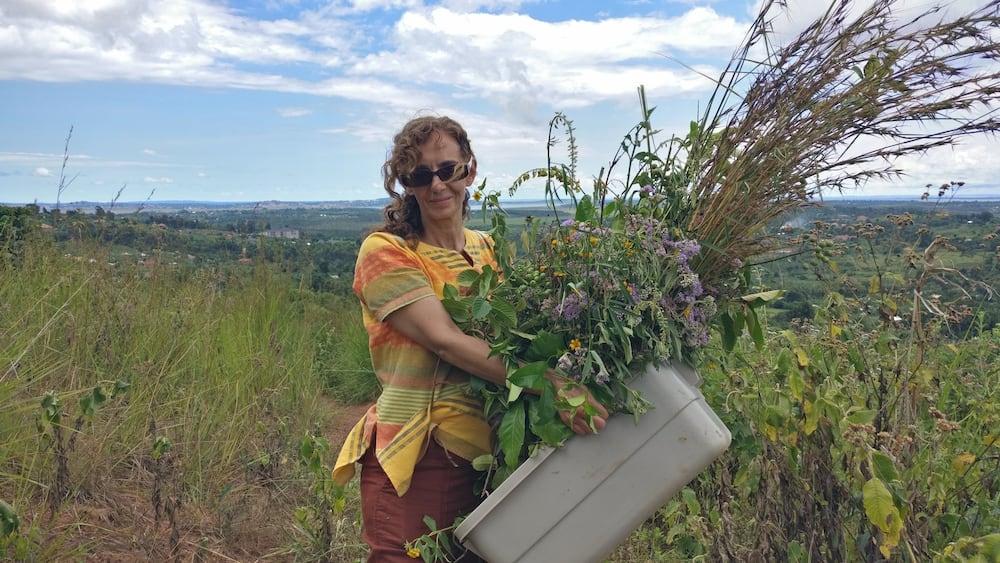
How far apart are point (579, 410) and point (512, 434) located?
18cm

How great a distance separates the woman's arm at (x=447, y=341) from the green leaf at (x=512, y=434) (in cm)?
9

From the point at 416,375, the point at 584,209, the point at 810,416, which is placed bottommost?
the point at 810,416

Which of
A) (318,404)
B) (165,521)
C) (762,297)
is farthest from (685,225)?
(318,404)

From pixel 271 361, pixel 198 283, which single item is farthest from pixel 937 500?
pixel 198 283

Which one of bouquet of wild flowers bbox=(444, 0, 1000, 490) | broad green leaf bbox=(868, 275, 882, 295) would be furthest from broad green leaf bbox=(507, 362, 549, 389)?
broad green leaf bbox=(868, 275, 882, 295)

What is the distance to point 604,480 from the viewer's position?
184 cm

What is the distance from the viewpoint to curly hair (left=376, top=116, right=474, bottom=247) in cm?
234

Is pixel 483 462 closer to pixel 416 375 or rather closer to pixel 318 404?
pixel 416 375

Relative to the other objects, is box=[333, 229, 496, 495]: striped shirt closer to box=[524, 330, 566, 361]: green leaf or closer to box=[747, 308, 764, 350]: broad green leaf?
box=[524, 330, 566, 361]: green leaf

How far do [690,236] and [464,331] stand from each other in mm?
653

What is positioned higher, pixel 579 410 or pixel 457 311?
pixel 457 311

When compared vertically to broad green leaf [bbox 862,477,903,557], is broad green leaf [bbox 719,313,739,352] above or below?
above

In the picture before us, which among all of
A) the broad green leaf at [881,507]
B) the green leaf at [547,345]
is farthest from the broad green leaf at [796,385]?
the green leaf at [547,345]

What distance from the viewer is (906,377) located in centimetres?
205
